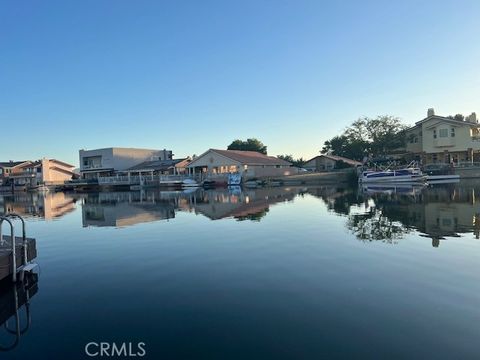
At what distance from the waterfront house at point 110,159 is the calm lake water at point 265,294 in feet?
207

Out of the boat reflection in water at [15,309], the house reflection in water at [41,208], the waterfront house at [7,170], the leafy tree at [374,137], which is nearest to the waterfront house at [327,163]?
the leafy tree at [374,137]

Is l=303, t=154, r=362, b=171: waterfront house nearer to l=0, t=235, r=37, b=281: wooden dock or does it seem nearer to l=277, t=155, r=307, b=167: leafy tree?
l=277, t=155, r=307, b=167: leafy tree

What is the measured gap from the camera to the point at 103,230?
16406 millimetres

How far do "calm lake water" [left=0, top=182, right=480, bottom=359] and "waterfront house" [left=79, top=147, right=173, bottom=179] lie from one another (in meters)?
63.1

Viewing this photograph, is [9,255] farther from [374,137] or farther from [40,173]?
[40,173]

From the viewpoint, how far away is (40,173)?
283 ft

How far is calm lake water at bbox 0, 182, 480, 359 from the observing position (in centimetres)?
499

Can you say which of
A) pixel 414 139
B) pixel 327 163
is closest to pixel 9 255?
pixel 414 139

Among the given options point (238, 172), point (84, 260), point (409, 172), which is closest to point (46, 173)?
point (238, 172)

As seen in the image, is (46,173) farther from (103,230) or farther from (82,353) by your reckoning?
(82,353)

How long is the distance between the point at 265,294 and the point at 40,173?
306 ft

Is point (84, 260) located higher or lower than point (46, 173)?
lower

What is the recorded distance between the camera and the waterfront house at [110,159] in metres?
73.3

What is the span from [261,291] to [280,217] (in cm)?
1118
